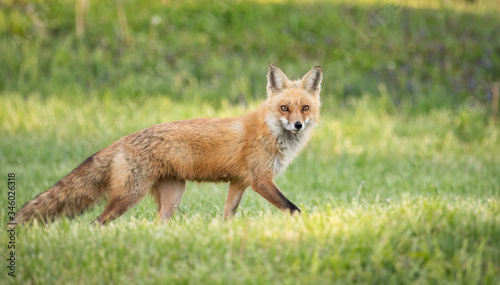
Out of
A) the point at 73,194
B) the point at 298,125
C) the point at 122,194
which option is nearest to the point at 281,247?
the point at 298,125

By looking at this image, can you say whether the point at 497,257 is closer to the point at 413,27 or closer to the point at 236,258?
the point at 236,258

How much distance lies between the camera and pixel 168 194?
230 inches

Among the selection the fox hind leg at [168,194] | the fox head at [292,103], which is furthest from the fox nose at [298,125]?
the fox hind leg at [168,194]

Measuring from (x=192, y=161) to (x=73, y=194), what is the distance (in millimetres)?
1202

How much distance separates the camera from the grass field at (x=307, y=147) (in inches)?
163

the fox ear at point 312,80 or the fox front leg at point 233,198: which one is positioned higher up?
the fox ear at point 312,80

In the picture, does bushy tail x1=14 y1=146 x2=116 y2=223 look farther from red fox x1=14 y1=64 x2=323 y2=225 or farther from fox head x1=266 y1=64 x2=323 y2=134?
fox head x1=266 y1=64 x2=323 y2=134

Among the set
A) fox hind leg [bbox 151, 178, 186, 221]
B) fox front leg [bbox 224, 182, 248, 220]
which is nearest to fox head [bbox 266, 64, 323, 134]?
fox front leg [bbox 224, 182, 248, 220]

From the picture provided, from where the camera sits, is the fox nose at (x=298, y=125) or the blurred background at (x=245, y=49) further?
the blurred background at (x=245, y=49)

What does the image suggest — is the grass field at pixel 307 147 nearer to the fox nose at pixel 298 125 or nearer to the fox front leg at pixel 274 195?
the fox front leg at pixel 274 195

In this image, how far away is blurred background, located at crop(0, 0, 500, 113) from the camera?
1376cm

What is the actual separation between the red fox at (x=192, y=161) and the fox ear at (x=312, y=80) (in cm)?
1

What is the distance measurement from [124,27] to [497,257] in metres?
13.3

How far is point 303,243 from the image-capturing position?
4270mm
